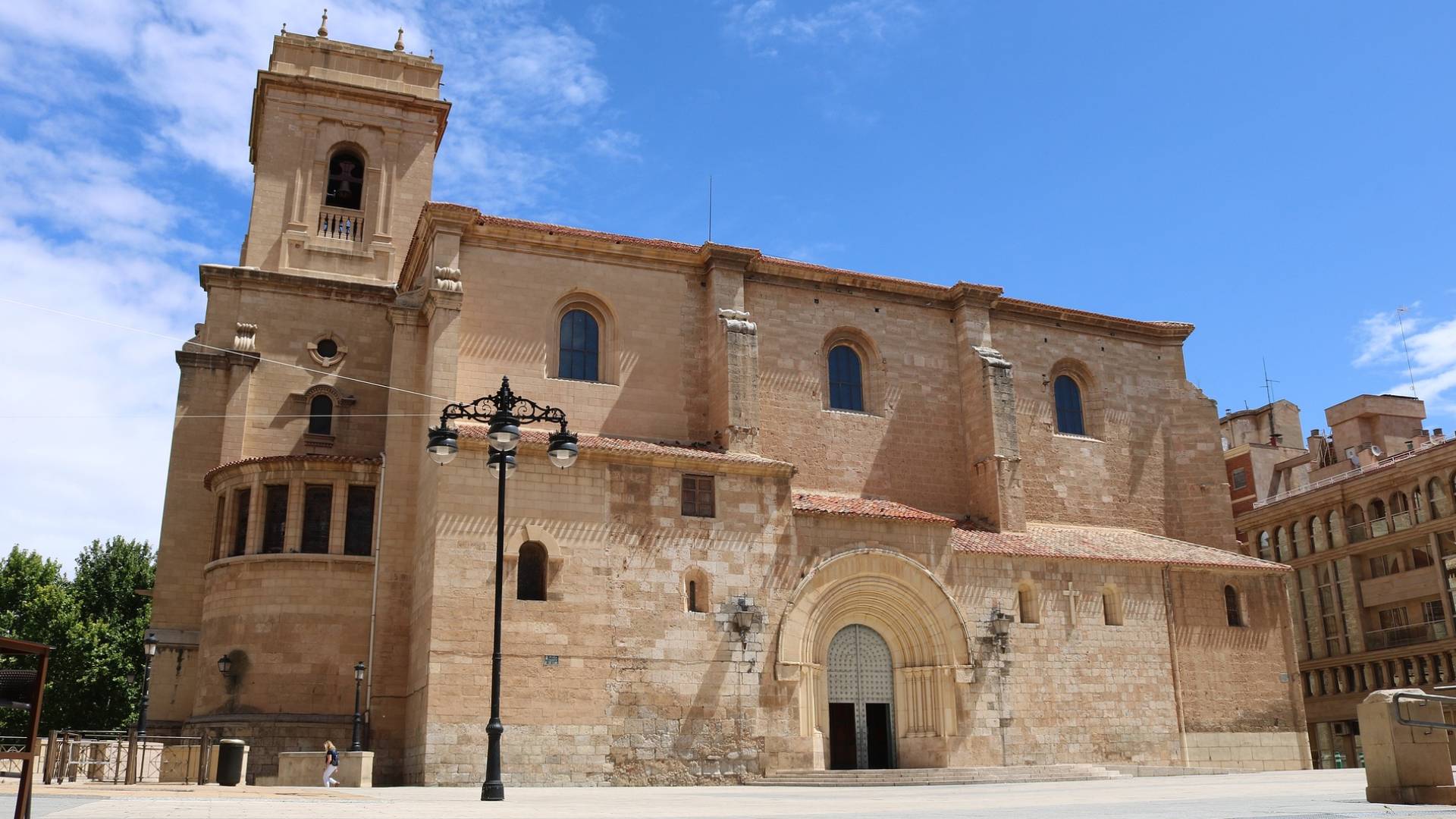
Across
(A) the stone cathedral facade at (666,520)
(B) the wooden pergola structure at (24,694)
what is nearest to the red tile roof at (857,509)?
(A) the stone cathedral facade at (666,520)

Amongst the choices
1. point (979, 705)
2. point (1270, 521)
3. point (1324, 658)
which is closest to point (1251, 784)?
point (979, 705)

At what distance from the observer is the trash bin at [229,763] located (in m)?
21.3

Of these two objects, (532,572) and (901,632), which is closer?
(532,572)

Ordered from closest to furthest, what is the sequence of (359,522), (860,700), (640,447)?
(640,447)
(359,522)
(860,700)

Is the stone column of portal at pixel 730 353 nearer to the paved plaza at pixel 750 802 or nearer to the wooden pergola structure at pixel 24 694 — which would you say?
the paved plaza at pixel 750 802

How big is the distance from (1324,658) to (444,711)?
120ft

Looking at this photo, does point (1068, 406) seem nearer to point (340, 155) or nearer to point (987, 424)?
point (987, 424)

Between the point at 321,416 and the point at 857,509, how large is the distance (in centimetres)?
1322

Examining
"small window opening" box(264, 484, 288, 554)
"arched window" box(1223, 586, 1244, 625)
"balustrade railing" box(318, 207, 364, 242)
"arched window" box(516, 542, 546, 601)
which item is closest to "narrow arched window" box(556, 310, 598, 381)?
"arched window" box(516, 542, 546, 601)

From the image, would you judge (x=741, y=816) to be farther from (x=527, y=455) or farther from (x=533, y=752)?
(x=527, y=455)

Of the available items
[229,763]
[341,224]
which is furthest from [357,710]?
[341,224]

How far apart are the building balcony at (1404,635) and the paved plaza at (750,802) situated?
77.4ft

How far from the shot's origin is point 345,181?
33438 millimetres

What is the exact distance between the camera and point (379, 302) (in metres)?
30.8
